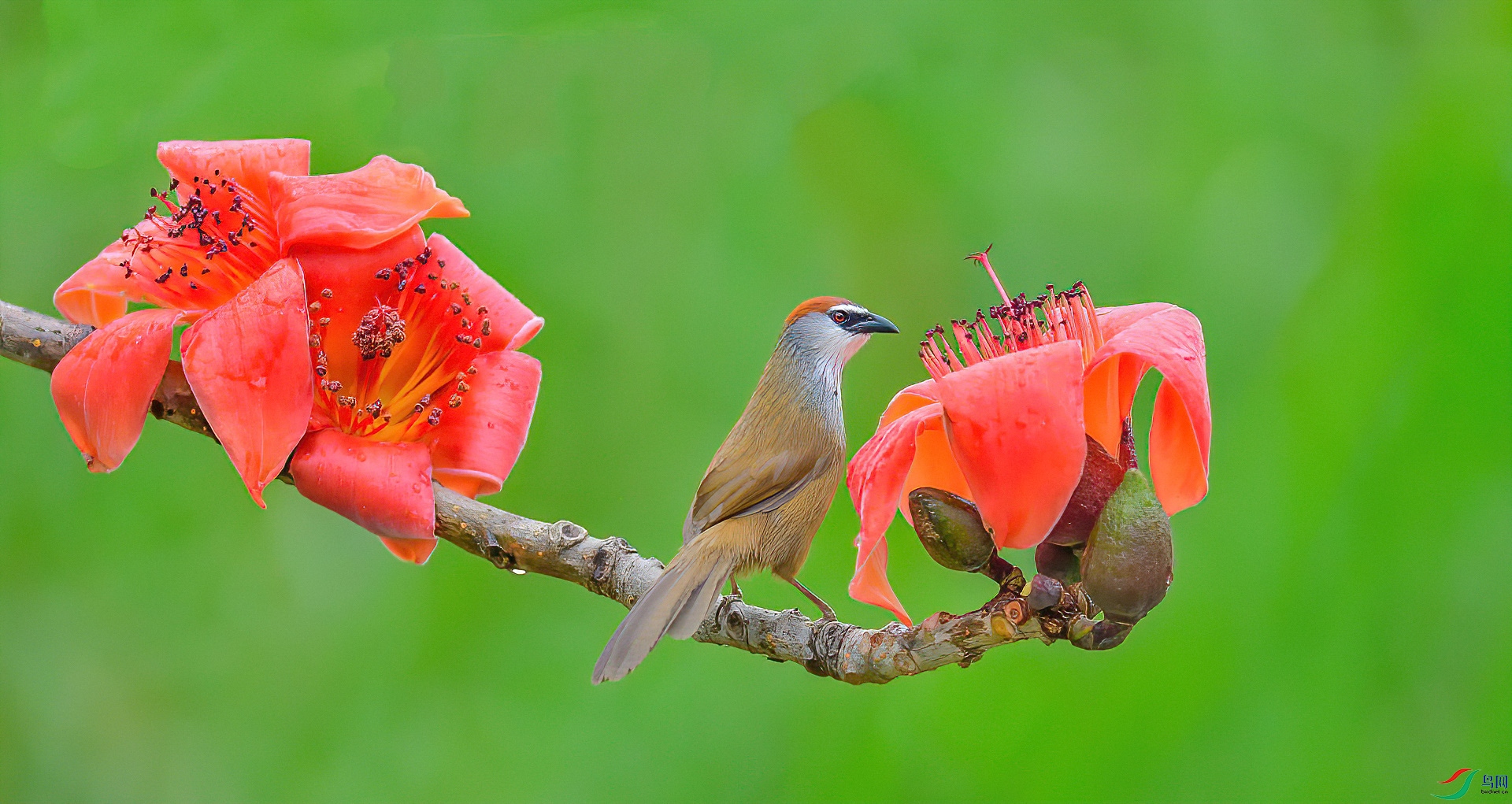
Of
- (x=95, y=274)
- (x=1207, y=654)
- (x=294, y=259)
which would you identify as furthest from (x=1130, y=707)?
(x=95, y=274)

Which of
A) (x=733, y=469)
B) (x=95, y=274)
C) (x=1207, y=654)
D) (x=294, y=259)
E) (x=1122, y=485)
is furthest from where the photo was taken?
(x=1207, y=654)

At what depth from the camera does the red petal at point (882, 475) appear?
481 millimetres

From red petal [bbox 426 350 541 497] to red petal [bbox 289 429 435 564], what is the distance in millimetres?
50

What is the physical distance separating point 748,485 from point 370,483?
0.32 metres

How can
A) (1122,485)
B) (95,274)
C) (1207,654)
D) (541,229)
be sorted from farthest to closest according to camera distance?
1. (541,229)
2. (1207,654)
3. (95,274)
4. (1122,485)

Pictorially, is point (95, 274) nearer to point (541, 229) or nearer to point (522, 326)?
point (522, 326)

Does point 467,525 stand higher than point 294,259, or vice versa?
point 294,259

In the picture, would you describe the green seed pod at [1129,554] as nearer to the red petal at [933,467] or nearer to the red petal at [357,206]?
the red petal at [933,467]

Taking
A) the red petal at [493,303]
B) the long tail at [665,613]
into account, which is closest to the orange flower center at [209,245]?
the red petal at [493,303]

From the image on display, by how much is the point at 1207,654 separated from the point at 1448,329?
38 centimetres

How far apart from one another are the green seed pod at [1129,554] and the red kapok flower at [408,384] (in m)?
0.34

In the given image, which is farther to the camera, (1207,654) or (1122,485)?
(1207,654)

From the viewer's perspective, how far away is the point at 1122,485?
48 centimetres

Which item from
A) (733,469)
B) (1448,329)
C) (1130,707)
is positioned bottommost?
(1130,707)
